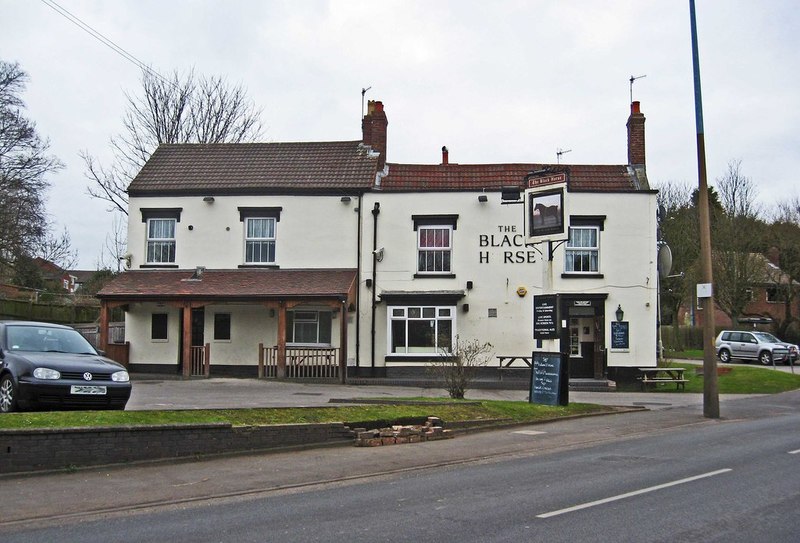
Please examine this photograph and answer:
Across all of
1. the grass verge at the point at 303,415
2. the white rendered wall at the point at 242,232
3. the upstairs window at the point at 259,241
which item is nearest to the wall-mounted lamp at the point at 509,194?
the white rendered wall at the point at 242,232

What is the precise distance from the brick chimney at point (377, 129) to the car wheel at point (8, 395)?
18629 millimetres

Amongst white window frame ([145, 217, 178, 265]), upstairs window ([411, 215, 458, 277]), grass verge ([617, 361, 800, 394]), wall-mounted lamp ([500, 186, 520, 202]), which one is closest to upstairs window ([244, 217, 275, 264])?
white window frame ([145, 217, 178, 265])

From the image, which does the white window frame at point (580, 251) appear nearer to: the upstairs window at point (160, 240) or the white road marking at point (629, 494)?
the upstairs window at point (160, 240)

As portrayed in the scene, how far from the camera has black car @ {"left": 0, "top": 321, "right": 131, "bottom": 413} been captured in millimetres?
11680

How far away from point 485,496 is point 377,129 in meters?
21.7

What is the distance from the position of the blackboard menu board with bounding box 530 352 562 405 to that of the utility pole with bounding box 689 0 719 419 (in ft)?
11.3

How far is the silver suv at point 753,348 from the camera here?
39.4 meters

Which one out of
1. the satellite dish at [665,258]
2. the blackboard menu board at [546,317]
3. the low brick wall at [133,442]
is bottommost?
the low brick wall at [133,442]

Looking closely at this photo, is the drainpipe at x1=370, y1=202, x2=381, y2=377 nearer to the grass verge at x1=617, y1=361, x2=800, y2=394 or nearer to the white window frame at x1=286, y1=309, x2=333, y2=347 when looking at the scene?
the white window frame at x1=286, y1=309, x2=333, y2=347

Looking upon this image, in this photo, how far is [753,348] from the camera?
4025 cm

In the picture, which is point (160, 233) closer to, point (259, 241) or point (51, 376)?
point (259, 241)

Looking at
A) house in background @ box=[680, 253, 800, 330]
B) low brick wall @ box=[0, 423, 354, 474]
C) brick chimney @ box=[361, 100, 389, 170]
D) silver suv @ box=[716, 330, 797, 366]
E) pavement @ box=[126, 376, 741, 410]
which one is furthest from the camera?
house in background @ box=[680, 253, 800, 330]

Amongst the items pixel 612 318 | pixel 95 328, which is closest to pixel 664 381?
pixel 612 318

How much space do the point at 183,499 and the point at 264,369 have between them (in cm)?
1759
